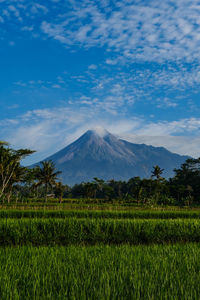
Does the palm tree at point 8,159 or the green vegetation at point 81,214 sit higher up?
the palm tree at point 8,159

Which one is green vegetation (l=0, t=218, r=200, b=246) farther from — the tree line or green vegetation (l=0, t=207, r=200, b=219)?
the tree line

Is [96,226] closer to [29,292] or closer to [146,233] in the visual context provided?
[146,233]

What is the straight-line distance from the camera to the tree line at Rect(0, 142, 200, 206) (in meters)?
32.2

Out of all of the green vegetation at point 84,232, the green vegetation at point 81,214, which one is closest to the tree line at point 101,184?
the green vegetation at point 81,214

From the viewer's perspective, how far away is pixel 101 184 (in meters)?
61.3

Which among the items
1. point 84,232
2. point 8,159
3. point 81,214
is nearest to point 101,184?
point 8,159

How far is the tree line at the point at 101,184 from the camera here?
3216 centimetres

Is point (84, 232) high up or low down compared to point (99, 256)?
down

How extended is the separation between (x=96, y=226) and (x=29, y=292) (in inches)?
285

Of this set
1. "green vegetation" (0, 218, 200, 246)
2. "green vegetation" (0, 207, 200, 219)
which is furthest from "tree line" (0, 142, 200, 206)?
"green vegetation" (0, 218, 200, 246)

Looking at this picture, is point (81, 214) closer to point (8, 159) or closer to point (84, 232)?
point (84, 232)

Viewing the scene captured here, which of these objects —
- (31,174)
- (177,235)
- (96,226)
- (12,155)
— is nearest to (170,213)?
(177,235)

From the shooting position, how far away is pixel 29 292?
302 centimetres

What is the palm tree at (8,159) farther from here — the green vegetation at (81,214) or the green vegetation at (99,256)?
the green vegetation at (81,214)
